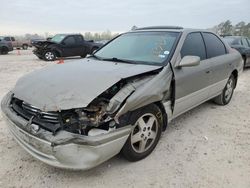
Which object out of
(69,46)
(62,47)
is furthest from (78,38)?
(62,47)

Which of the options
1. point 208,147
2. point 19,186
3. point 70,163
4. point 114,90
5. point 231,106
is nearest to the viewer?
point 70,163

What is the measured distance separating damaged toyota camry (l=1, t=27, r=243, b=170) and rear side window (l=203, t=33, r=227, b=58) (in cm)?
25

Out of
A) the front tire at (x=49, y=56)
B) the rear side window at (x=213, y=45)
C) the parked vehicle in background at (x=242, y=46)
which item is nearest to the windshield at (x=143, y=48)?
the rear side window at (x=213, y=45)

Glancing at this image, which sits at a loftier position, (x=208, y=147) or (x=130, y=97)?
(x=130, y=97)

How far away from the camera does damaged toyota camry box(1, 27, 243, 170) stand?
Answer: 2324 mm

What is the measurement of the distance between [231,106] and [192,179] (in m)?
3.07

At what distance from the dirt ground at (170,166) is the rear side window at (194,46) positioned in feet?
4.16

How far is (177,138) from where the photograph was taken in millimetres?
3555

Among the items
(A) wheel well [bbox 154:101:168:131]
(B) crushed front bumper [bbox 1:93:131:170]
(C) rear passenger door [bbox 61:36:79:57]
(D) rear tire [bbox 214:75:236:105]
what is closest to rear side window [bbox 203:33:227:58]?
(D) rear tire [bbox 214:75:236:105]

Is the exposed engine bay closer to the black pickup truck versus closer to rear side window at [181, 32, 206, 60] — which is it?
rear side window at [181, 32, 206, 60]

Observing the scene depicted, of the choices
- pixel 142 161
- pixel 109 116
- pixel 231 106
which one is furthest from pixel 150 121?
pixel 231 106

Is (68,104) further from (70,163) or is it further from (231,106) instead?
(231,106)

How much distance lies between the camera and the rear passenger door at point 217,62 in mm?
4223

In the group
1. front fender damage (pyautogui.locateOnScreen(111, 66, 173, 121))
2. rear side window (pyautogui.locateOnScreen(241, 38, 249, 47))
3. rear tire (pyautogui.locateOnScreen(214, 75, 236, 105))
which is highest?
front fender damage (pyautogui.locateOnScreen(111, 66, 173, 121))
